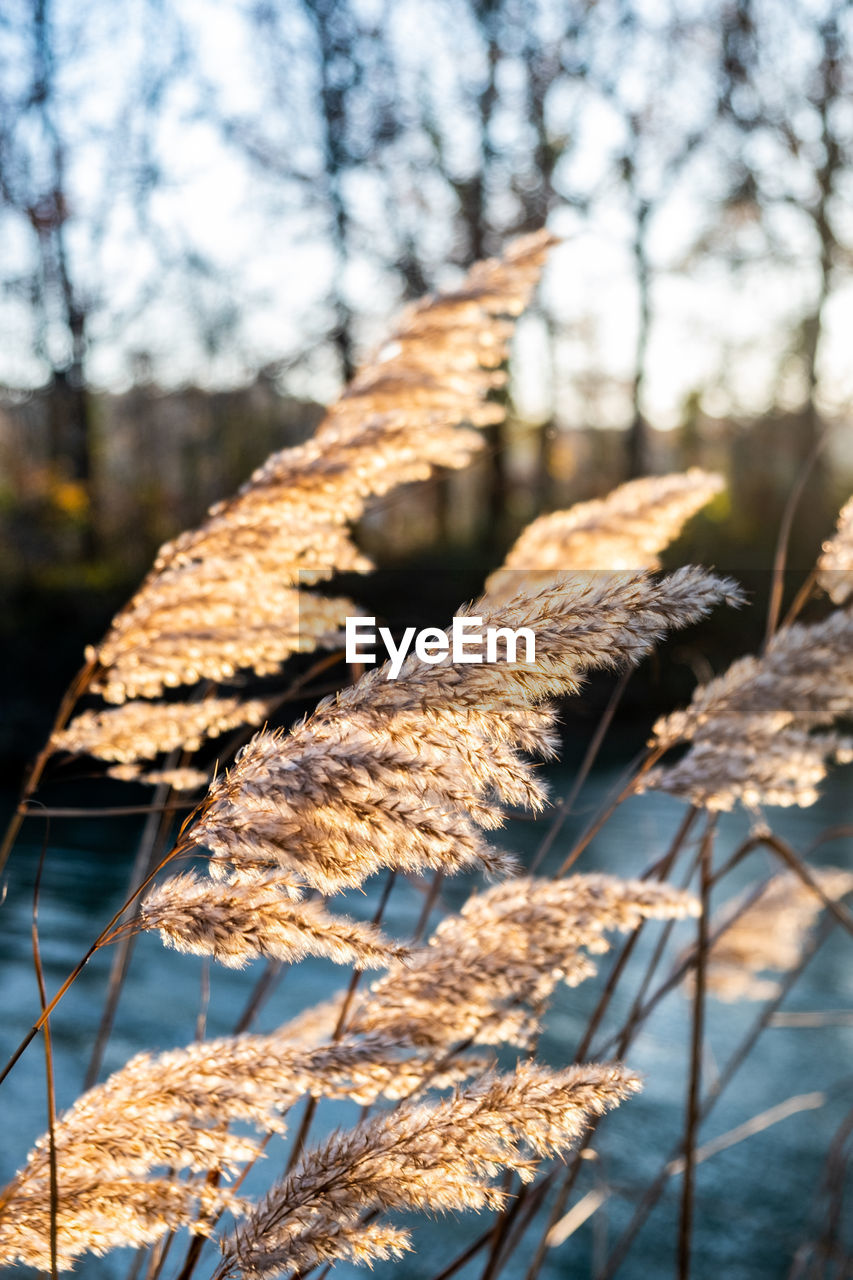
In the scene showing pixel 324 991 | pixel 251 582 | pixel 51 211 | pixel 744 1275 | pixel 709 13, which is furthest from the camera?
pixel 709 13

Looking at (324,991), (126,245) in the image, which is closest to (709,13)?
(126,245)

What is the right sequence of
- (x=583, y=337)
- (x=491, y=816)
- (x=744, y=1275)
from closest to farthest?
(x=491, y=816), (x=744, y=1275), (x=583, y=337)

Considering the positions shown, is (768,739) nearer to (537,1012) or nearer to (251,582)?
(537,1012)

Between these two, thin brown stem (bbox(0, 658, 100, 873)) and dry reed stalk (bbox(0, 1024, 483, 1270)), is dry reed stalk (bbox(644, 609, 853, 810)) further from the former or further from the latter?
thin brown stem (bbox(0, 658, 100, 873))

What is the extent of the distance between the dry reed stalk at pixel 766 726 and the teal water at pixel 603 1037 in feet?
3.67

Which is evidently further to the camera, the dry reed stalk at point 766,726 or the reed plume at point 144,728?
the reed plume at point 144,728

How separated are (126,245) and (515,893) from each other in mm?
9415

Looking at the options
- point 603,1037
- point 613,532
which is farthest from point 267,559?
point 603,1037

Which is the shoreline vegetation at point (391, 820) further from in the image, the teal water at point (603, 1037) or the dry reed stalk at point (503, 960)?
the teal water at point (603, 1037)

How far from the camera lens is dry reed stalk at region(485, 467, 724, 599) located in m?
1.22

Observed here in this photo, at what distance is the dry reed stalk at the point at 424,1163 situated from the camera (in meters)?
0.60

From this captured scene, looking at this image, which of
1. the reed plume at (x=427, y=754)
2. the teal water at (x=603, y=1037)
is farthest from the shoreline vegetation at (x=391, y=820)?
the teal water at (x=603, y=1037)

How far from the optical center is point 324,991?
3.30 m

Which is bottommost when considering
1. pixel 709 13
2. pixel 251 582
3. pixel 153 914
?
pixel 153 914
